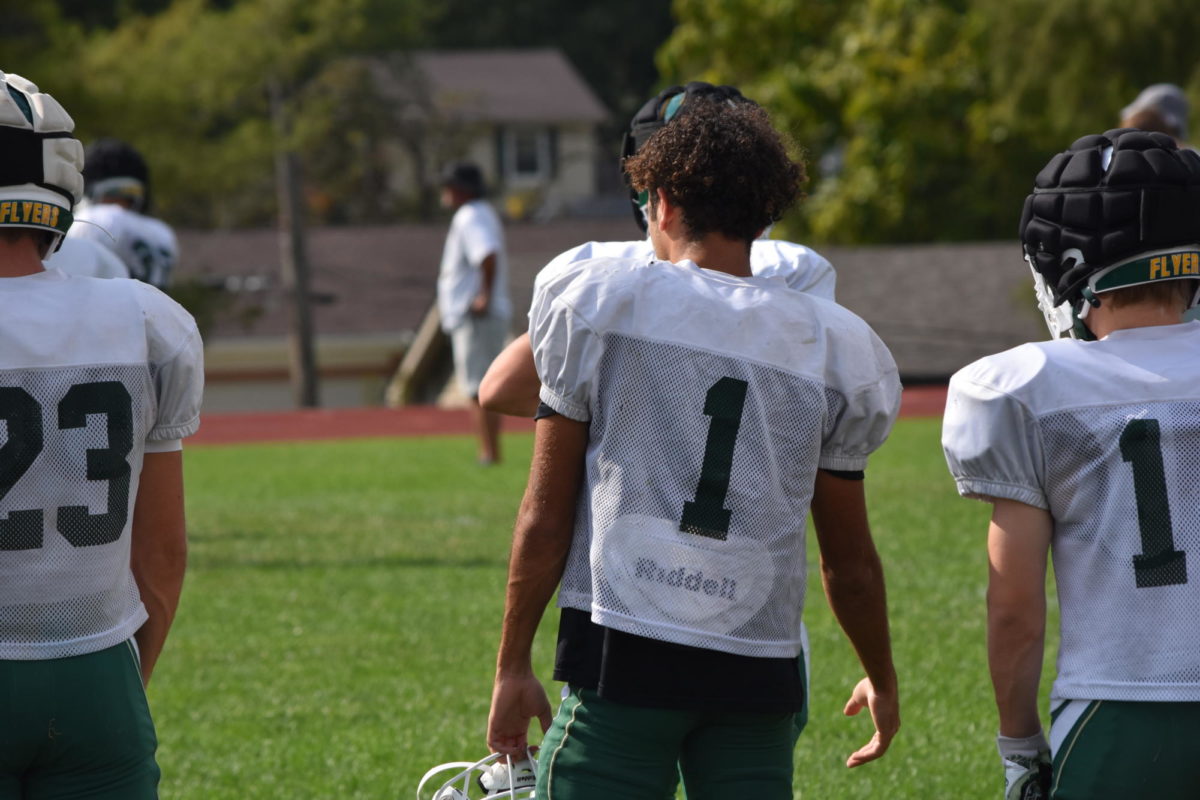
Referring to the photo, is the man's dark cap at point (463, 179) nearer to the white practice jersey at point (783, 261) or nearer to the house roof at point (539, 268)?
the white practice jersey at point (783, 261)

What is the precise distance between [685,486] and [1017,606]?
0.60 metres

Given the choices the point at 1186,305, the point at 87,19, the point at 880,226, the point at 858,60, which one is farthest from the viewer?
the point at 87,19

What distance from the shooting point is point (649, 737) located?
9.37 feet

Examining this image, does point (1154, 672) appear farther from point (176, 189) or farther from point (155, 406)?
point (176, 189)

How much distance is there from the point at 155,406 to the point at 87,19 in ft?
165

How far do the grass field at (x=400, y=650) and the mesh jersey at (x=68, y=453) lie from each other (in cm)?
235

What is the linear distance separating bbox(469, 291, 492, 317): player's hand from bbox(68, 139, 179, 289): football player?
4748 mm

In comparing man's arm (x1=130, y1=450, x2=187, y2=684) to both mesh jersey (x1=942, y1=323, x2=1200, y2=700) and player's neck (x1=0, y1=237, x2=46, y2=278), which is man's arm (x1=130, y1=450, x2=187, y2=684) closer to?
player's neck (x1=0, y1=237, x2=46, y2=278)

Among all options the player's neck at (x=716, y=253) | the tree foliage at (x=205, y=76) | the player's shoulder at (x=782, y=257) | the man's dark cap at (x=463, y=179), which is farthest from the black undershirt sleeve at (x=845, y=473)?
the tree foliage at (x=205, y=76)

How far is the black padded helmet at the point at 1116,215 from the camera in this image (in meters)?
2.81

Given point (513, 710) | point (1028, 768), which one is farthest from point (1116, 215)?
point (513, 710)

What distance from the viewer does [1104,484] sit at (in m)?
2.75

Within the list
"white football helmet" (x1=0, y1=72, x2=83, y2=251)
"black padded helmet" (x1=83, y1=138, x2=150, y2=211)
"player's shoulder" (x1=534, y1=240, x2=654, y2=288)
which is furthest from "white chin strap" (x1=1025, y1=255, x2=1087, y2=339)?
"black padded helmet" (x1=83, y1=138, x2=150, y2=211)

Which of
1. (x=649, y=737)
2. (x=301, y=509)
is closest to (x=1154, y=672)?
(x=649, y=737)
